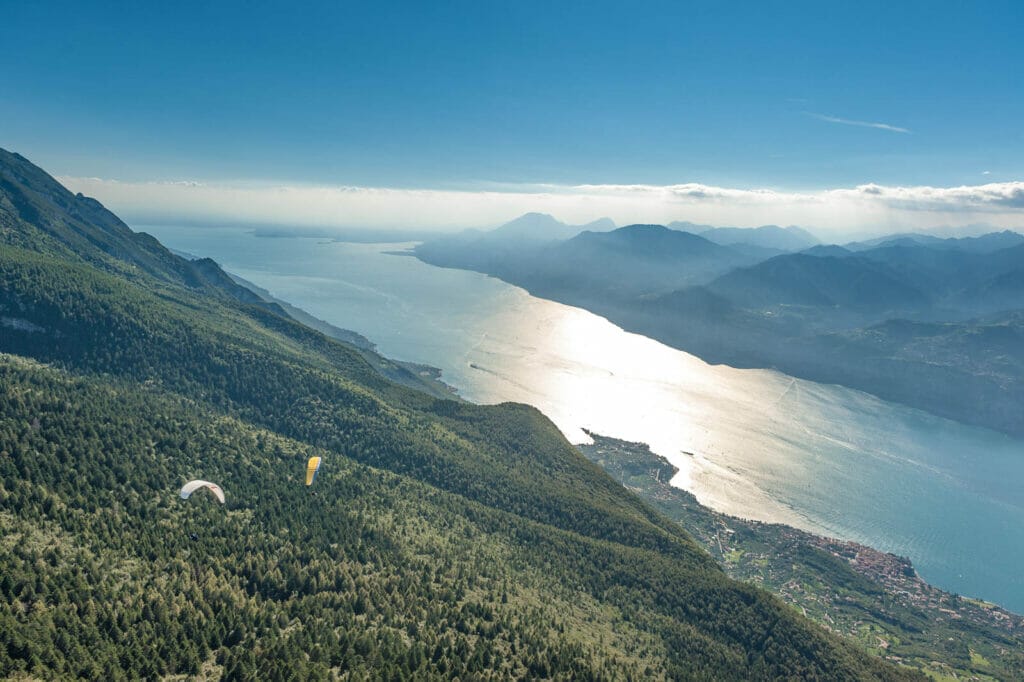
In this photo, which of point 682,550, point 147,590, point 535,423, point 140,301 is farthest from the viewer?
point 535,423

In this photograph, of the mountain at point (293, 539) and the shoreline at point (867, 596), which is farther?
the shoreline at point (867, 596)

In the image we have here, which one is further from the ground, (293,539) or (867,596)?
(293,539)

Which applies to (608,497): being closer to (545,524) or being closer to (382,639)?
(545,524)

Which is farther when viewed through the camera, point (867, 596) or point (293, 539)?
point (867, 596)

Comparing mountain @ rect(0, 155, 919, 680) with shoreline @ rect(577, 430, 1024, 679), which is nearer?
mountain @ rect(0, 155, 919, 680)

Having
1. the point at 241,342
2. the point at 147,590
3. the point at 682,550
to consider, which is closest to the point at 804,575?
the point at 682,550

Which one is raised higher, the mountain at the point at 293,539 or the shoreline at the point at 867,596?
the mountain at the point at 293,539

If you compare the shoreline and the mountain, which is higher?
the mountain

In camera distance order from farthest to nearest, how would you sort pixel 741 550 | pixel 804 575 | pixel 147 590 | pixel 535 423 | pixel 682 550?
pixel 535 423
pixel 741 550
pixel 804 575
pixel 682 550
pixel 147 590
